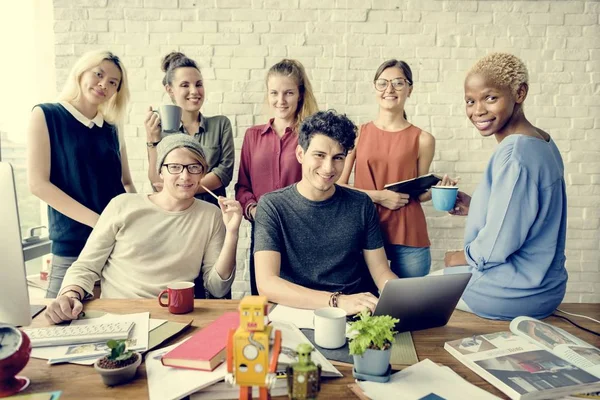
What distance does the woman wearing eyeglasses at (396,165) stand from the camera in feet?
7.02

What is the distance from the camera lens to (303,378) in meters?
0.78

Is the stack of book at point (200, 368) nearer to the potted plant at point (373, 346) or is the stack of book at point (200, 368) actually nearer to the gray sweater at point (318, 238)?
the potted plant at point (373, 346)

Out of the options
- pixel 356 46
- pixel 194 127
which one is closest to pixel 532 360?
pixel 194 127

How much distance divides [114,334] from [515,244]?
115 cm

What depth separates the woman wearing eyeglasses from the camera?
2.14 metres

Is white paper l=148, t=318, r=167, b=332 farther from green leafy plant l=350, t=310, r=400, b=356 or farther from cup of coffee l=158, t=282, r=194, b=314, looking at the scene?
green leafy plant l=350, t=310, r=400, b=356

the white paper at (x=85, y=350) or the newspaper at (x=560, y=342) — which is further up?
the newspaper at (x=560, y=342)

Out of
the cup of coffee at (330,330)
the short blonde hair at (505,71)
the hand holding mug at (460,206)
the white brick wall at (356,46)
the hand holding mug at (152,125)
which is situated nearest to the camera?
the cup of coffee at (330,330)

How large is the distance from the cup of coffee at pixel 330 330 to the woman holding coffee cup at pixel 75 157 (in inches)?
49.0

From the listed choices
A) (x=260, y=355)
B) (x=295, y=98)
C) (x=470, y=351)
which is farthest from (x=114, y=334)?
(x=295, y=98)

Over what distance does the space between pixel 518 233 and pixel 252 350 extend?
2.84 ft

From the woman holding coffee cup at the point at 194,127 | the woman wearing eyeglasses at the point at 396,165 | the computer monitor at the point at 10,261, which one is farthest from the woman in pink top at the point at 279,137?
the computer monitor at the point at 10,261

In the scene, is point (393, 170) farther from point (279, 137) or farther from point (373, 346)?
point (373, 346)

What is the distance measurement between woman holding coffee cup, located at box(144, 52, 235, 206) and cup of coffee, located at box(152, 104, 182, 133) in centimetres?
2
